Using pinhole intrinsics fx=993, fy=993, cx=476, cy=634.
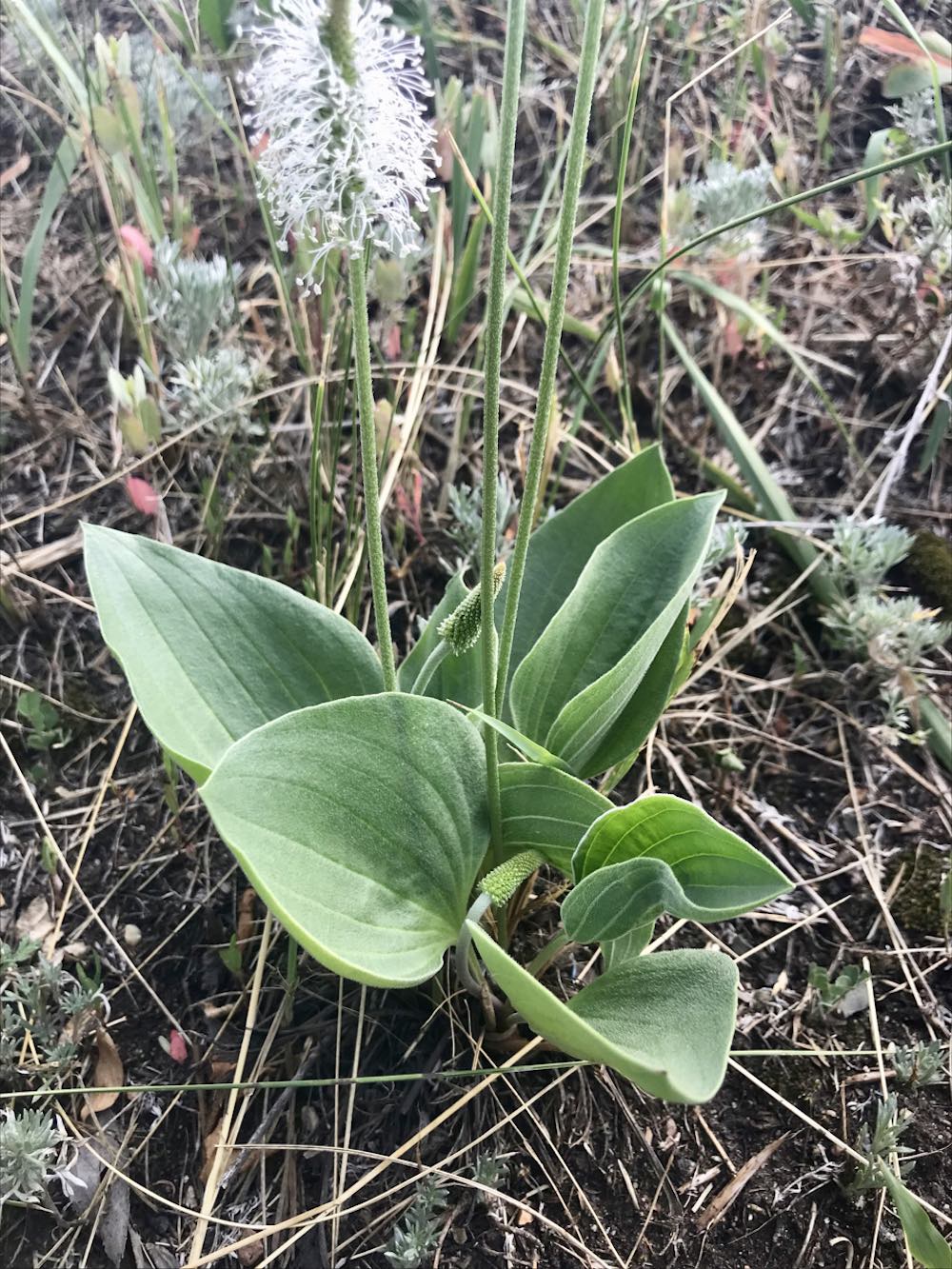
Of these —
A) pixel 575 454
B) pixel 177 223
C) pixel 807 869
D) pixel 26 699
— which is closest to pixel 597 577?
pixel 807 869

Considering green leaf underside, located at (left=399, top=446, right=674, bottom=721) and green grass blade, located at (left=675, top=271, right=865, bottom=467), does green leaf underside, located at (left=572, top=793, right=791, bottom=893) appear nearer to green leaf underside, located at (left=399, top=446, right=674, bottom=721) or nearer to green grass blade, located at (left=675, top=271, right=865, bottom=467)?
green leaf underside, located at (left=399, top=446, right=674, bottom=721)

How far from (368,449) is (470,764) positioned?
0.40 m

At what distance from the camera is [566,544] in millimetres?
1438

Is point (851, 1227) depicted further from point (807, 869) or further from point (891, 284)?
point (891, 284)

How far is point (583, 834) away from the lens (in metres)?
1.13

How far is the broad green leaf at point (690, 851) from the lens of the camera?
3.18 ft

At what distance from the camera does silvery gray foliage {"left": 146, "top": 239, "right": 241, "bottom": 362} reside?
5.55ft

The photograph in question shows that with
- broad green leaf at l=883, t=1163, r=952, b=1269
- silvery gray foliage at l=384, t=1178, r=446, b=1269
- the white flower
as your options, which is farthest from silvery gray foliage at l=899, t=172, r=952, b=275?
silvery gray foliage at l=384, t=1178, r=446, b=1269

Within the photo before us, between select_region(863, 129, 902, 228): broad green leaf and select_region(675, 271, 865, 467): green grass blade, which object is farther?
select_region(675, 271, 865, 467): green grass blade

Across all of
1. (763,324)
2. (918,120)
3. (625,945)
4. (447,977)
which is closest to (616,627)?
(625,945)

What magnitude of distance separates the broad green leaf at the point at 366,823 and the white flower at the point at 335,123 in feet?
1.53

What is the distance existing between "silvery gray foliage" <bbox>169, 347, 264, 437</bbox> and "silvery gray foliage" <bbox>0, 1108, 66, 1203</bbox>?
1.06 metres

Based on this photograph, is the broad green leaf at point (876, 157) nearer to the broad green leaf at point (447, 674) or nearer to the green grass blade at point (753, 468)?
the green grass blade at point (753, 468)

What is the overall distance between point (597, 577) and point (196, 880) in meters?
0.74
